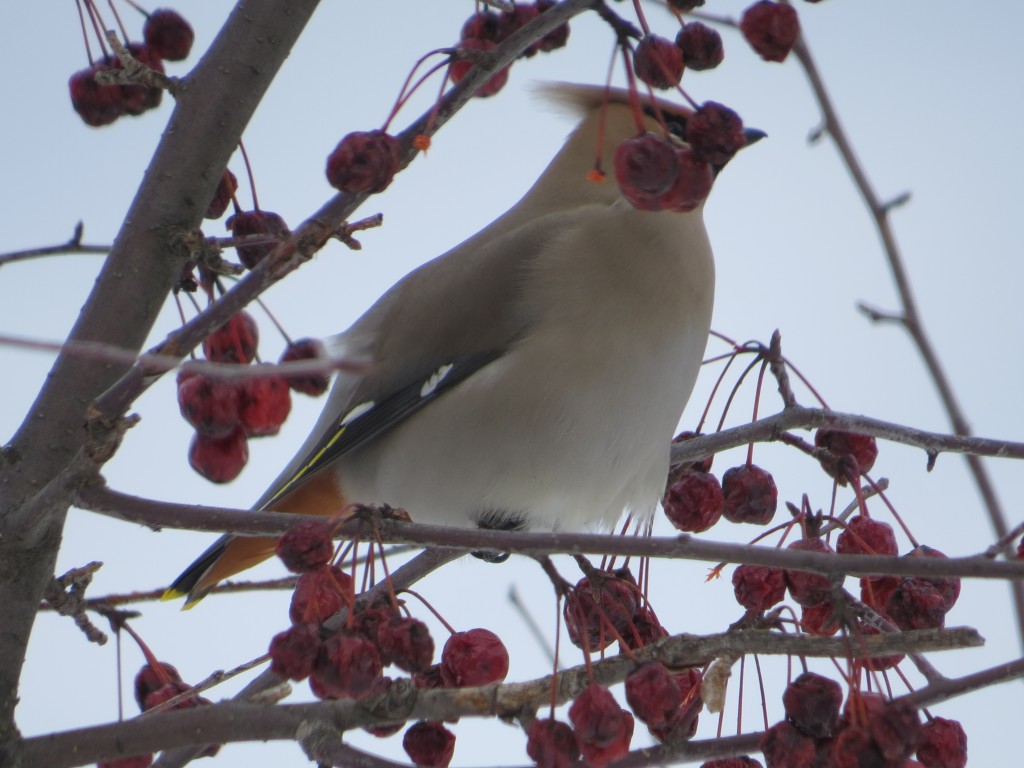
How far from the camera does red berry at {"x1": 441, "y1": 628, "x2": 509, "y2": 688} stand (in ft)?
5.36

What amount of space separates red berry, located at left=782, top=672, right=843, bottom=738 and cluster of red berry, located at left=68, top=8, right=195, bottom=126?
1.21 meters

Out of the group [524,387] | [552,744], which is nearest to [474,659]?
[552,744]

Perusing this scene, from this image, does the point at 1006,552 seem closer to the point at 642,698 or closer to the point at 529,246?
the point at 642,698

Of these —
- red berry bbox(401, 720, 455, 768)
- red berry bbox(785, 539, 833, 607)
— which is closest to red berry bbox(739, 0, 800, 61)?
red berry bbox(785, 539, 833, 607)

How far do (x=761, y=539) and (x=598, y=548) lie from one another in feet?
2.11

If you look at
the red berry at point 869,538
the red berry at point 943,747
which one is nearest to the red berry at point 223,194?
the red berry at point 869,538

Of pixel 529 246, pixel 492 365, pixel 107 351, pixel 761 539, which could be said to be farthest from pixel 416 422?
pixel 107 351

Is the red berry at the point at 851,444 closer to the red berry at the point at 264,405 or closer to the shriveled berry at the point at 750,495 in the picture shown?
the shriveled berry at the point at 750,495

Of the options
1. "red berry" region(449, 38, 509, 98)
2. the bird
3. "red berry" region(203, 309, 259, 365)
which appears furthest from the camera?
the bird

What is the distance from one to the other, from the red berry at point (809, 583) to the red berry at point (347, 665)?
0.53 m

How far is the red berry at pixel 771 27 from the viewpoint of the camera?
1568 mm

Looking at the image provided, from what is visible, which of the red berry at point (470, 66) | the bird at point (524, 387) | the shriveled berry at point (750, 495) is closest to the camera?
the red berry at point (470, 66)

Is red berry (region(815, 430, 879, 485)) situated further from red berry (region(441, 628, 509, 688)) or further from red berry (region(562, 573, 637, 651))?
red berry (region(441, 628, 509, 688))

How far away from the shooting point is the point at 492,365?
2.55m
